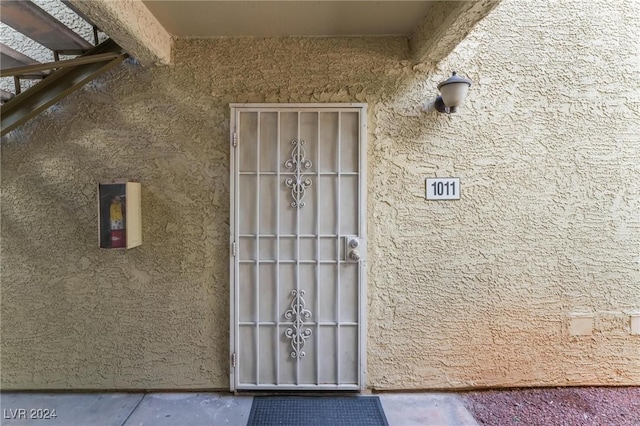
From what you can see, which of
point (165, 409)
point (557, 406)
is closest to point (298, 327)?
point (165, 409)

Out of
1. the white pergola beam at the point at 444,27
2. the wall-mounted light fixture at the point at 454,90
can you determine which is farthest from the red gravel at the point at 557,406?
the white pergola beam at the point at 444,27

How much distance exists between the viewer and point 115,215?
10.3 feet

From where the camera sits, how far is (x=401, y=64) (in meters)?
3.44

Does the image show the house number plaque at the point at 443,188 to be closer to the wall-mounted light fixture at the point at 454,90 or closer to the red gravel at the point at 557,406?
the wall-mounted light fixture at the point at 454,90

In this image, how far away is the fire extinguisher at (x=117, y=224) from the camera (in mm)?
3127

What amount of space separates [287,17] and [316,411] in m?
3.97

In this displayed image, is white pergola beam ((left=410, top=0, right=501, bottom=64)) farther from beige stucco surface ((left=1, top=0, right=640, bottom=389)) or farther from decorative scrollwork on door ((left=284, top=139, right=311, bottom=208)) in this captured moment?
decorative scrollwork on door ((left=284, top=139, right=311, bottom=208))

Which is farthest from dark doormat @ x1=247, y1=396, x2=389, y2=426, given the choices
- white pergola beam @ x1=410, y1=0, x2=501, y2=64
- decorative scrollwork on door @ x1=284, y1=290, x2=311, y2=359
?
white pergola beam @ x1=410, y1=0, x2=501, y2=64

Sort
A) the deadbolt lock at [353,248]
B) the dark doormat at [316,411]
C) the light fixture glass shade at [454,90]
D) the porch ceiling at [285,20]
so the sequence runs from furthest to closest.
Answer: the deadbolt lock at [353,248], the light fixture glass shade at [454,90], the dark doormat at [316,411], the porch ceiling at [285,20]

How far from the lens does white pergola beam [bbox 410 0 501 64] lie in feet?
8.49

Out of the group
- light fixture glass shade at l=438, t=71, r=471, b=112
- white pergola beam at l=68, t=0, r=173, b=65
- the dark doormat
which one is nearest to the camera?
white pergola beam at l=68, t=0, r=173, b=65

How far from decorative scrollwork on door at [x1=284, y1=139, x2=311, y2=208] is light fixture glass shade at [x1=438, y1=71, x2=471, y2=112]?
1556mm

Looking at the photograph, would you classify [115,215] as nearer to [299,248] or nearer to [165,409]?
[299,248]

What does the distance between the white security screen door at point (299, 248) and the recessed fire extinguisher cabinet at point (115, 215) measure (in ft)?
3.33
